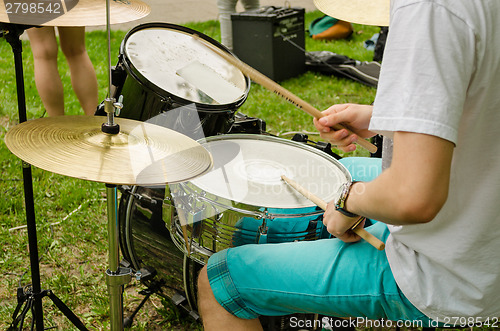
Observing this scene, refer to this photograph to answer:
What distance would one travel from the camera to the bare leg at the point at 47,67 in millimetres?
2793

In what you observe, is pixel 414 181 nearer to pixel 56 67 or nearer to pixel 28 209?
pixel 28 209

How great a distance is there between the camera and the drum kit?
1.29 m

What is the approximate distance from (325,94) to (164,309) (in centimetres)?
255

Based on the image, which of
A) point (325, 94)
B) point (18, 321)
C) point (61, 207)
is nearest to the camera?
point (18, 321)

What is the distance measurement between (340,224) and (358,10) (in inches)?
44.0

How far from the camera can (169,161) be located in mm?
1312

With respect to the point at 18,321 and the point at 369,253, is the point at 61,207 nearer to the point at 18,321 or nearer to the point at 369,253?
the point at 18,321

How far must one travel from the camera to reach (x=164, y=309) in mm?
1991

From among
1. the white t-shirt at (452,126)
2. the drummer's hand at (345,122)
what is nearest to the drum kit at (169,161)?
the drummer's hand at (345,122)

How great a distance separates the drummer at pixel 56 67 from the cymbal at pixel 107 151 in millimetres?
1511

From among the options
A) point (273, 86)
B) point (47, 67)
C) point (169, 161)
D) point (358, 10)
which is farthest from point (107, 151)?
point (47, 67)

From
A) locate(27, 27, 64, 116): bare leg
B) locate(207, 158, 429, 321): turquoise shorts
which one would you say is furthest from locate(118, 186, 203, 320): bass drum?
locate(27, 27, 64, 116): bare leg

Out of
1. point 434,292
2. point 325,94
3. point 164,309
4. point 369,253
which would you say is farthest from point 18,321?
point 325,94

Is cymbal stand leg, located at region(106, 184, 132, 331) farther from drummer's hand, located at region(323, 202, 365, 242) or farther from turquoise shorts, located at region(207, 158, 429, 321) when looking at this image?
drummer's hand, located at region(323, 202, 365, 242)
